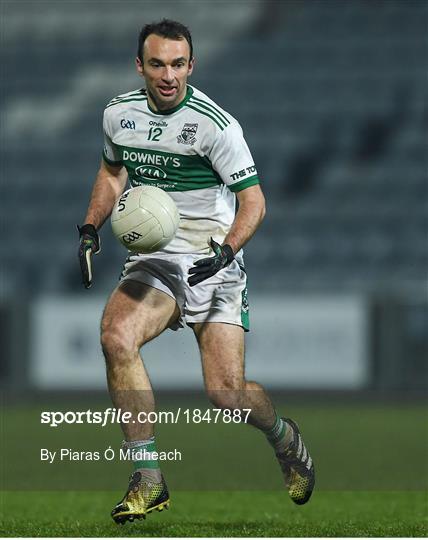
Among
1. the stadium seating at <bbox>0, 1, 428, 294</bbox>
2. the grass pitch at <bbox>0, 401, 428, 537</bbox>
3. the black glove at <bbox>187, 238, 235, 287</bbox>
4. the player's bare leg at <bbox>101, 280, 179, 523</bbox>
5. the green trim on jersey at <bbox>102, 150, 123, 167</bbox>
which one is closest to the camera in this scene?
the black glove at <bbox>187, 238, 235, 287</bbox>

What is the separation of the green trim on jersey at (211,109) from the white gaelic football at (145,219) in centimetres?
42

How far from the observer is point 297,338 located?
55.3 ft

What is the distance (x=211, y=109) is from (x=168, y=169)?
0.34 m

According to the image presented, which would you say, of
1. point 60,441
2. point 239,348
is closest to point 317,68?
point 60,441

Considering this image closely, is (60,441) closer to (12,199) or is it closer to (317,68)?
(12,199)

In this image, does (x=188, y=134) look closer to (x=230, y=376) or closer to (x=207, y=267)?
(x=207, y=267)

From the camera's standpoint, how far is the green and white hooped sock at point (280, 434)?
21.7 feet

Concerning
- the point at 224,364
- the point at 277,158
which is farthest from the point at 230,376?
the point at 277,158

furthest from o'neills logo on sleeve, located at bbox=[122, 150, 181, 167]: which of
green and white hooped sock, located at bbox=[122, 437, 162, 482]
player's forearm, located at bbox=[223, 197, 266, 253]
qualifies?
green and white hooped sock, located at bbox=[122, 437, 162, 482]

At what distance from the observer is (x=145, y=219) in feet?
19.1

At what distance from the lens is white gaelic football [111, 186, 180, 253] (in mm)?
5840

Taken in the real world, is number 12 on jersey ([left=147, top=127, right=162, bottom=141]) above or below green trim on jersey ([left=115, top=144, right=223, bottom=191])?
above

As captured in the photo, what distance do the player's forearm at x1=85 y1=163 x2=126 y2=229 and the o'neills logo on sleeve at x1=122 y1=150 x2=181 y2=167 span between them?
240mm

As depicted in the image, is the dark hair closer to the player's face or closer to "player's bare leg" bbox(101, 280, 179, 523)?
the player's face
